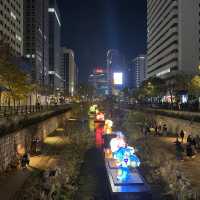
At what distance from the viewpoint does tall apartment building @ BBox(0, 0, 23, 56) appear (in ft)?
387

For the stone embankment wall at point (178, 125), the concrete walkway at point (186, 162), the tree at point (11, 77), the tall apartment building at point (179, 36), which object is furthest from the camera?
the tall apartment building at point (179, 36)

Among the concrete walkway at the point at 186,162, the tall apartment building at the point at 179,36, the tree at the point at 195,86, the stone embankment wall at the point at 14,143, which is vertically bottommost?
the concrete walkway at the point at 186,162

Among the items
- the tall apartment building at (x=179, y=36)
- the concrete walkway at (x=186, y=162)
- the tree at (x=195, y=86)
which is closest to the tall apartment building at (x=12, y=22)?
the tall apartment building at (x=179, y=36)

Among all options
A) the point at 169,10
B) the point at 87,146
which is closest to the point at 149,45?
the point at 169,10

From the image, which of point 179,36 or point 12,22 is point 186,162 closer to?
point 179,36

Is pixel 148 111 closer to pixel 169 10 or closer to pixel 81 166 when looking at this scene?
pixel 81 166

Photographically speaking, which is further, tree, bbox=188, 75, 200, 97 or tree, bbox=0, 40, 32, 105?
tree, bbox=188, 75, 200, 97

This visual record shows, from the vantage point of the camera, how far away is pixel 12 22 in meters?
131

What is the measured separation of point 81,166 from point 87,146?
11.3 m

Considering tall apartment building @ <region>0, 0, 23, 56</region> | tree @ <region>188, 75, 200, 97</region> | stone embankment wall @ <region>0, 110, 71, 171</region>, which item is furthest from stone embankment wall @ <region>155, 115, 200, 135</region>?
tall apartment building @ <region>0, 0, 23, 56</region>

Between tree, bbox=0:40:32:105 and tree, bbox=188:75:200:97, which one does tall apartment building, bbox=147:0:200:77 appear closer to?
tree, bbox=188:75:200:97

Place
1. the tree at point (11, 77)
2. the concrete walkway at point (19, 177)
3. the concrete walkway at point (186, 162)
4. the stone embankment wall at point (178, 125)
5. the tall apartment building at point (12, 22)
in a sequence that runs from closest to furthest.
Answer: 1. the concrete walkway at point (19, 177)
2. the concrete walkway at point (186, 162)
3. the stone embankment wall at point (178, 125)
4. the tree at point (11, 77)
5. the tall apartment building at point (12, 22)

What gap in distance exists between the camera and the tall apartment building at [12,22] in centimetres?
11806

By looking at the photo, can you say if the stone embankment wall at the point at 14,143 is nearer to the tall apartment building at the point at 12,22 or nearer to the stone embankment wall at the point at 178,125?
the stone embankment wall at the point at 178,125
